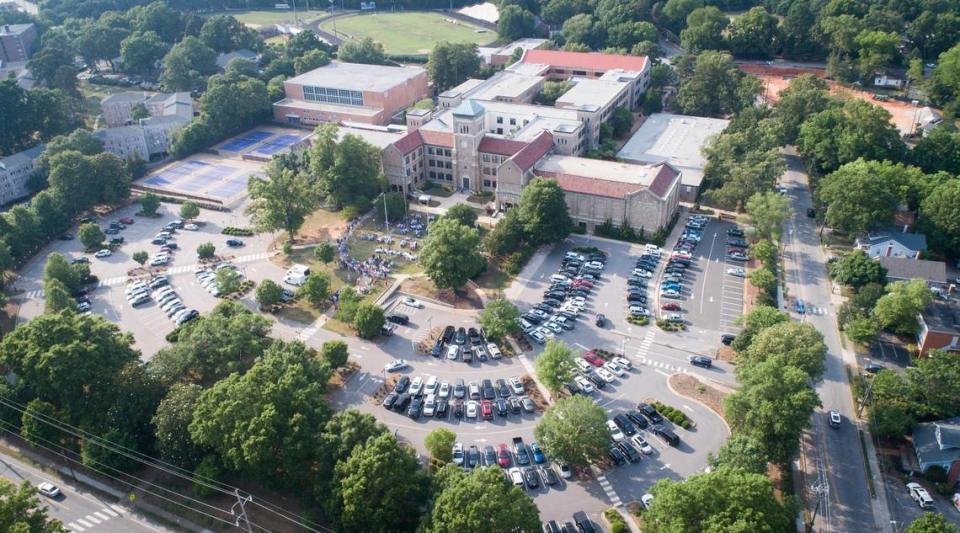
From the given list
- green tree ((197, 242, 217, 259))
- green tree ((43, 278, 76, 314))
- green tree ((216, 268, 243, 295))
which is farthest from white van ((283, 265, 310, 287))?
green tree ((43, 278, 76, 314))

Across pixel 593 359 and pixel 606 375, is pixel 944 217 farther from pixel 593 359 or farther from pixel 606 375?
pixel 606 375

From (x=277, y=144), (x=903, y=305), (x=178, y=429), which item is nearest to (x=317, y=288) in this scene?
(x=178, y=429)

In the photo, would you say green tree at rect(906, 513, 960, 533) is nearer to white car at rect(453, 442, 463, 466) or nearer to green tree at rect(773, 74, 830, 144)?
white car at rect(453, 442, 463, 466)

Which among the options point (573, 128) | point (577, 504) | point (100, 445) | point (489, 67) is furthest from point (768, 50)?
point (100, 445)

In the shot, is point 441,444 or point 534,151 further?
point 534,151

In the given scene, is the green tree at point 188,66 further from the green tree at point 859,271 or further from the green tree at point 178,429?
the green tree at point 859,271

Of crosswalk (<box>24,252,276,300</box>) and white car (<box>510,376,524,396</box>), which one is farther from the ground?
crosswalk (<box>24,252,276,300</box>)
